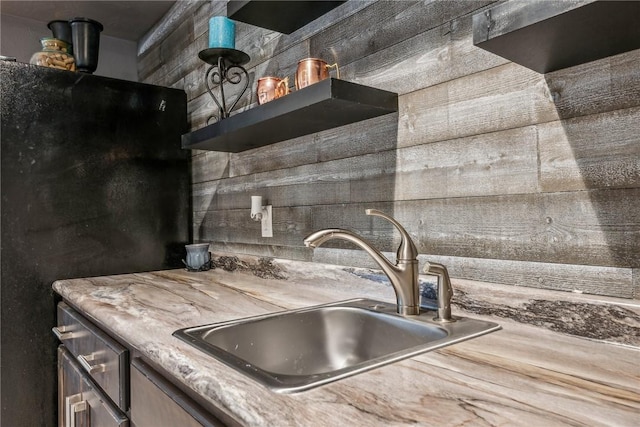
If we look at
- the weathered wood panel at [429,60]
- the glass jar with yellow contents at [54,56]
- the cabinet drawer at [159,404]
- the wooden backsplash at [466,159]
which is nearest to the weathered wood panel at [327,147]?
the wooden backsplash at [466,159]

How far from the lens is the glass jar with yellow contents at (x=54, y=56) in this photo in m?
1.98

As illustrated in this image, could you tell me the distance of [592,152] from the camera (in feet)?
2.75

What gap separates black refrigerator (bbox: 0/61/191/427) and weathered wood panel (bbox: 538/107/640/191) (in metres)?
1.78

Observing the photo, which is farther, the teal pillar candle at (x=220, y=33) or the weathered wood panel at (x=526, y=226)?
the teal pillar candle at (x=220, y=33)

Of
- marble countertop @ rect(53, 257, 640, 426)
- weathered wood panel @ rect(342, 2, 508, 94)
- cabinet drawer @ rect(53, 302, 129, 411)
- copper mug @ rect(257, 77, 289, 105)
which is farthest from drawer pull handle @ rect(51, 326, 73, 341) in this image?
weathered wood panel @ rect(342, 2, 508, 94)

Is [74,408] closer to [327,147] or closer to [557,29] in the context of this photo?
[327,147]

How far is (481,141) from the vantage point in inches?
40.0

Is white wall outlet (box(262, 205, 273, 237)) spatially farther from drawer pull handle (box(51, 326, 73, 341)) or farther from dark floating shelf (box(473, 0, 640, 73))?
dark floating shelf (box(473, 0, 640, 73))

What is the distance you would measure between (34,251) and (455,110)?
5.70 ft

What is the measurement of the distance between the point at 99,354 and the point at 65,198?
96 cm

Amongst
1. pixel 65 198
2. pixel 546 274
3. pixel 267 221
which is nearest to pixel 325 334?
pixel 546 274

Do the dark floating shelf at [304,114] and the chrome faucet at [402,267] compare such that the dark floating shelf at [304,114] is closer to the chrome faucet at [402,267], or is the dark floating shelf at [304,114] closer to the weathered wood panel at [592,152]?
the chrome faucet at [402,267]

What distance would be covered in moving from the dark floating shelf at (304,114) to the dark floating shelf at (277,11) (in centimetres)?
29

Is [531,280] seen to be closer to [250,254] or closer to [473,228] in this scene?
[473,228]
